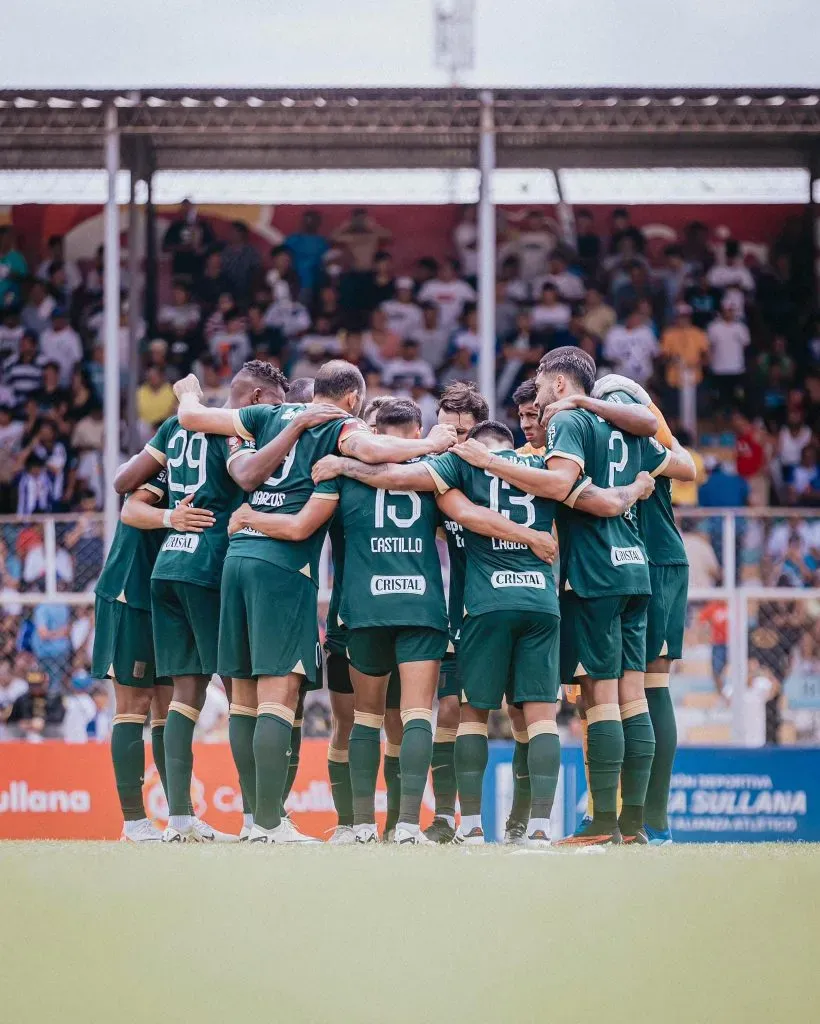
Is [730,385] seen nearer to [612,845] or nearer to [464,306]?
[464,306]

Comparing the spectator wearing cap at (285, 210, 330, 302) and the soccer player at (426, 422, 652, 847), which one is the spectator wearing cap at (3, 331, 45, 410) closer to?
the spectator wearing cap at (285, 210, 330, 302)

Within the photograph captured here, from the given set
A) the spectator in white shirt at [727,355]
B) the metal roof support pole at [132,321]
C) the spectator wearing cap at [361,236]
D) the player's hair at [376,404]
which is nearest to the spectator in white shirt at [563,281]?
the spectator in white shirt at [727,355]

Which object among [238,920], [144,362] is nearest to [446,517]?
[238,920]

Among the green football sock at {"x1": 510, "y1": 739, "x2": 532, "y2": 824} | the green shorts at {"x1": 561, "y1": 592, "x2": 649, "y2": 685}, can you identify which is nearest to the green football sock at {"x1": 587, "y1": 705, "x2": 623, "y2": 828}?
the green shorts at {"x1": 561, "y1": 592, "x2": 649, "y2": 685}

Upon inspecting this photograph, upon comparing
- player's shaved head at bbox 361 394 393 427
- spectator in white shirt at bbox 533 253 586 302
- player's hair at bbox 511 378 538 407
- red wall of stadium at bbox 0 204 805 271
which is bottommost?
player's shaved head at bbox 361 394 393 427

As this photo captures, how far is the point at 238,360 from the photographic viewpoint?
1898 centimetres

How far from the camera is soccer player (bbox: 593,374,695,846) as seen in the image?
26.5ft

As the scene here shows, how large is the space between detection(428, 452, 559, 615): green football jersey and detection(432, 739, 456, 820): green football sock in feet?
4.17

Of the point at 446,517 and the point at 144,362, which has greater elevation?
the point at 144,362

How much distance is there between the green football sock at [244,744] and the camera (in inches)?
294

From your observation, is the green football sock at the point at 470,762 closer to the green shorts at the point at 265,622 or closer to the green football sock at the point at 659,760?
the green shorts at the point at 265,622

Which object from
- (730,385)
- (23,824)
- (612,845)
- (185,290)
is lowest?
(23,824)

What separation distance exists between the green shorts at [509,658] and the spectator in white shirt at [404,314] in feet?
40.1

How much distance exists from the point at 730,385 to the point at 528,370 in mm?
2772
